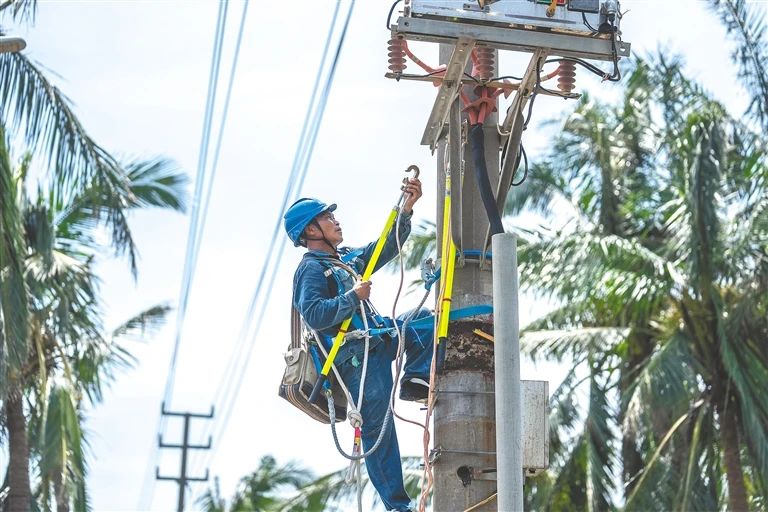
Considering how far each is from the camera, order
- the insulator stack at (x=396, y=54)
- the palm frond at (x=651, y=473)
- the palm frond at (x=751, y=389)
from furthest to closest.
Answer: the palm frond at (x=651, y=473) < the palm frond at (x=751, y=389) < the insulator stack at (x=396, y=54)

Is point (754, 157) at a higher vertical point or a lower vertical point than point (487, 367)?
higher

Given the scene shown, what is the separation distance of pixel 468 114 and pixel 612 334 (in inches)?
541

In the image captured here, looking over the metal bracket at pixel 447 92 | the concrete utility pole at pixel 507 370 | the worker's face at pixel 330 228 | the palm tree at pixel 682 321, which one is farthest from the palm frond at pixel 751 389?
the concrete utility pole at pixel 507 370

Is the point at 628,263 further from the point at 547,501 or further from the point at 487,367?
the point at 487,367

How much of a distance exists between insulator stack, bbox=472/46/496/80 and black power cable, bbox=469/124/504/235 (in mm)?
235

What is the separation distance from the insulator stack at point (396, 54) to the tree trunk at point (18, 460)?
39.7 feet

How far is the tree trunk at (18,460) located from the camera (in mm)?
18359

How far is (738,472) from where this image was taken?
18.8 metres

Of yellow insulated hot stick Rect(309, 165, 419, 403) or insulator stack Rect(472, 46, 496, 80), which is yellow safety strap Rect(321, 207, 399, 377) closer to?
yellow insulated hot stick Rect(309, 165, 419, 403)

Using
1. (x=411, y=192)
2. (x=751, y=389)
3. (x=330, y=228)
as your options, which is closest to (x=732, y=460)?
(x=751, y=389)

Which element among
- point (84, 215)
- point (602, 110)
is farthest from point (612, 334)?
point (84, 215)

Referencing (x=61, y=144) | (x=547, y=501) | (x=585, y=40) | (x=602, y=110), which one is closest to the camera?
(x=585, y=40)

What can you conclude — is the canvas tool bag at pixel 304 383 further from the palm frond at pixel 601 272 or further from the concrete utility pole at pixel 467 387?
the palm frond at pixel 601 272

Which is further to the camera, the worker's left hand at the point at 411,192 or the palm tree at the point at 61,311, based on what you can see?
the palm tree at the point at 61,311
